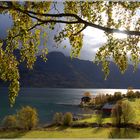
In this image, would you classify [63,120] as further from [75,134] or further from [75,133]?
[75,134]

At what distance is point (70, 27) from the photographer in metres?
6.12

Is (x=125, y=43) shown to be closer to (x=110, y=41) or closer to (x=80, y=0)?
(x=110, y=41)

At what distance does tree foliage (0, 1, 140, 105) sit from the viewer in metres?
5.87

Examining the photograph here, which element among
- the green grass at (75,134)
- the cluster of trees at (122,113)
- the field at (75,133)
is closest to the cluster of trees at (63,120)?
the cluster of trees at (122,113)

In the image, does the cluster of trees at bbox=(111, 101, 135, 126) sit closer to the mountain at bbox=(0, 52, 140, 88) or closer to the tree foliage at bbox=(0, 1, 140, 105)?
the mountain at bbox=(0, 52, 140, 88)

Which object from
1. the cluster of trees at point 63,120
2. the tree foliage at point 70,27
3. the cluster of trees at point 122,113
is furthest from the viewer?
the cluster of trees at point 63,120

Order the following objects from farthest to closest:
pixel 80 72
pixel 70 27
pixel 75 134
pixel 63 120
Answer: pixel 63 120 → pixel 80 72 → pixel 75 134 → pixel 70 27

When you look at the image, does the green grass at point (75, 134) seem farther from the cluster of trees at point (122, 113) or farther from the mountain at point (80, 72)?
the cluster of trees at point (122, 113)

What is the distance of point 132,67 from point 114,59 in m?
0.52

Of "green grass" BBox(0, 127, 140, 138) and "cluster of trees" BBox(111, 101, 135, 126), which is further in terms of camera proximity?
"cluster of trees" BBox(111, 101, 135, 126)

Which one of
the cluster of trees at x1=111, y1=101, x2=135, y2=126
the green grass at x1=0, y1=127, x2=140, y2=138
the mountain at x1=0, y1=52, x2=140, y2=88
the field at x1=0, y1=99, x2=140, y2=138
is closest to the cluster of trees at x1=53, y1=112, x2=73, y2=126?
the cluster of trees at x1=111, y1=101, x2=135, y2=126

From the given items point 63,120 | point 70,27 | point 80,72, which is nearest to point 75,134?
point 80,72

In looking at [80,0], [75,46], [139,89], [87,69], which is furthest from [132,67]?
[139,89]

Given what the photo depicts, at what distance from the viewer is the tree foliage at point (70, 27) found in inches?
231
